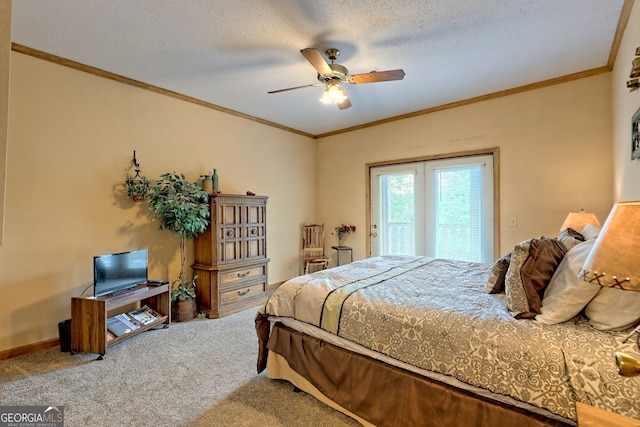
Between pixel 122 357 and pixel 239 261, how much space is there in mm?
1569

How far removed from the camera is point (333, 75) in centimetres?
262

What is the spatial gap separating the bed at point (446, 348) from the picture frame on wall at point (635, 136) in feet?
3.22

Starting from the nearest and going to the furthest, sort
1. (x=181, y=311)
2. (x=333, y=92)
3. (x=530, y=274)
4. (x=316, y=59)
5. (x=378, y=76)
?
(x=530, y=274), (x=316, y=59), (x=378, y=76), (x=333, y=92), (x=181, y=311)

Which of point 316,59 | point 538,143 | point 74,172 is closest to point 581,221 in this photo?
point 538,143

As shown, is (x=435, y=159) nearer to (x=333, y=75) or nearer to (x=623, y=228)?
(x=333, y=75)

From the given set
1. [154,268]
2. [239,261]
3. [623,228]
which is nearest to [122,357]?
[154,268]

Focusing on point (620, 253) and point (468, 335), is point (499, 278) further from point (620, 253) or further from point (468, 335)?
point (620, 253)

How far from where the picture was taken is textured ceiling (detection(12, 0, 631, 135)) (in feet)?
7.06

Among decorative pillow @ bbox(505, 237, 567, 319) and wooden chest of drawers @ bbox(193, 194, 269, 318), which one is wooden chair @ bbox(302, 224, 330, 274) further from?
decorative pillow @ bbox(505, 237, 567, 319)

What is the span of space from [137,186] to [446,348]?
3332mm

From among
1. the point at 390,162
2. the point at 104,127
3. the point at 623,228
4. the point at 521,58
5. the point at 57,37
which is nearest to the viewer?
the point at 623,228

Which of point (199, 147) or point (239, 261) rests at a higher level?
point (199, 147)

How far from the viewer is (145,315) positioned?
3146 mm

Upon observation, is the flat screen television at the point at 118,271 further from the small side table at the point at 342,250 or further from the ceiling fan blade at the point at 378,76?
the small side table at the point at 342,250
